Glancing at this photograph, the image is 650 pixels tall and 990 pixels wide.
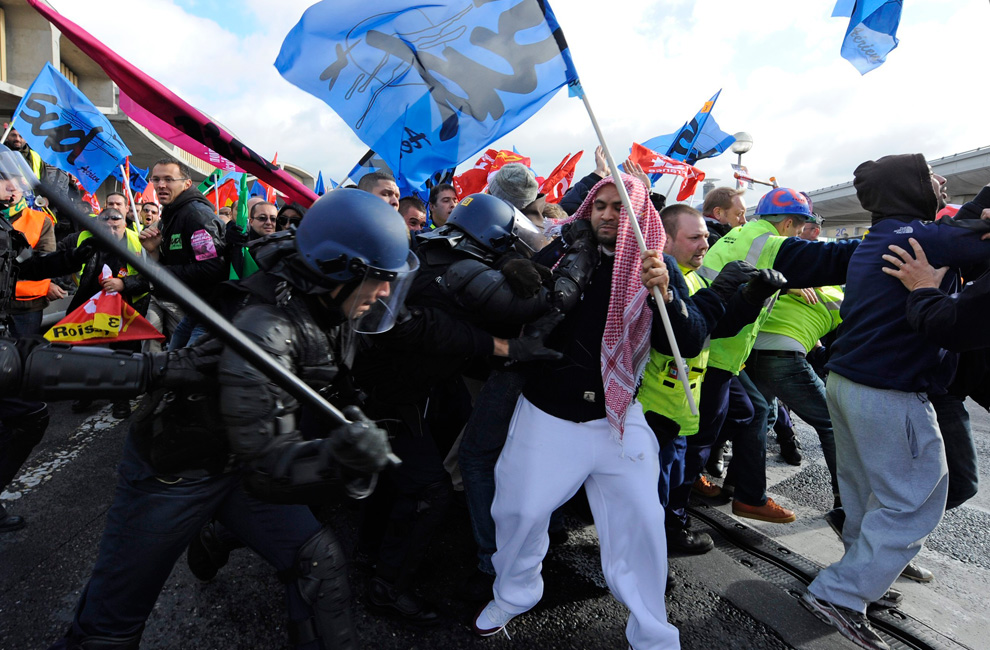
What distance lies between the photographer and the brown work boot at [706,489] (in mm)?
3930

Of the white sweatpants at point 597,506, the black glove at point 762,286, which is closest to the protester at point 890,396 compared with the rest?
the black glove at point 762,286

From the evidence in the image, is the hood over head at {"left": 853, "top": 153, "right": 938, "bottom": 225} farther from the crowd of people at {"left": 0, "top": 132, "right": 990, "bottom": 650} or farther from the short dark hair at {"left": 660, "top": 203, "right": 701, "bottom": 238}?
the short dark hair at {"left": 660, "top": 203, "right": 701, "bottom": 238}

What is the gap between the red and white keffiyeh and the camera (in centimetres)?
223

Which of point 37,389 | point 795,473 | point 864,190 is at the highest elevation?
point 864,190

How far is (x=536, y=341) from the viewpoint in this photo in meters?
2.29

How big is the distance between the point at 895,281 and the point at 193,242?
13.3 feet

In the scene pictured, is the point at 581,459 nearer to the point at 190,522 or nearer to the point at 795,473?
the point at 190,522

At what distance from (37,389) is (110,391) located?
6.3 inches

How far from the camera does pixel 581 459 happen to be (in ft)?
7.42

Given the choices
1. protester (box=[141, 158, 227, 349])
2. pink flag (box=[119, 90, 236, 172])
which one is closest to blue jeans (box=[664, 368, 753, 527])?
pink flag (box=[119, 90, 236, 172])

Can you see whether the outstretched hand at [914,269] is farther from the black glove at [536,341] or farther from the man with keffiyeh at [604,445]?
the black glove at [536,341]

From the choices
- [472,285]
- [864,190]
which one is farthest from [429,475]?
[864,190]

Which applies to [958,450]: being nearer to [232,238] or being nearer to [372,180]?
[372,180]

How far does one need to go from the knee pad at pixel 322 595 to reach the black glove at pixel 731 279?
207 centimetres
